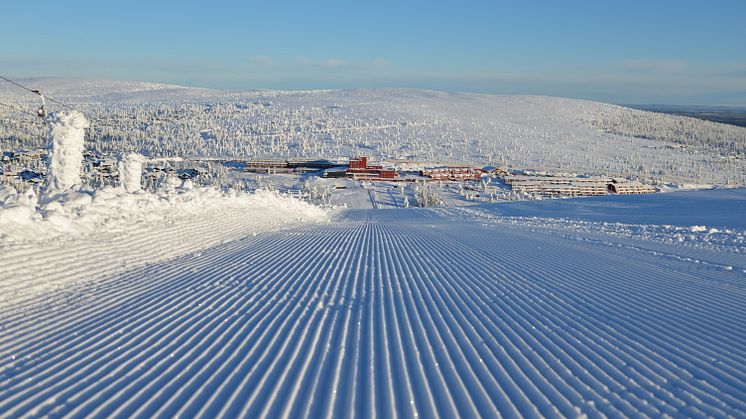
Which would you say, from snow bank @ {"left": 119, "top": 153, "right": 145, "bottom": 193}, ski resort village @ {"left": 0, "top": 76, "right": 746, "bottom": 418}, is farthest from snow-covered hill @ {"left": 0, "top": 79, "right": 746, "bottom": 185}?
ski resort village @ {"left": 0, "top": 76, "right": 746, "bottom": 418}

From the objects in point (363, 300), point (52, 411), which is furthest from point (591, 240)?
point (52, 411)

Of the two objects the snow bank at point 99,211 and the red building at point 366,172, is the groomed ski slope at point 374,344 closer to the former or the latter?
the snow bank at point 99,211

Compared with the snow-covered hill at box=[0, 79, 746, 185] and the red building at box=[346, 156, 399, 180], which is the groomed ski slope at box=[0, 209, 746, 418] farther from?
the snow-covered hill at box=[0, 79, 746, 185]

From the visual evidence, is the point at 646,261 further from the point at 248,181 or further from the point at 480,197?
the point at 248,181

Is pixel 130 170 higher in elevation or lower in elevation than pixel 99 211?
lower

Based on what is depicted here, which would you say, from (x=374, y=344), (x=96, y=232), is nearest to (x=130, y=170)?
(x=96, y=232)

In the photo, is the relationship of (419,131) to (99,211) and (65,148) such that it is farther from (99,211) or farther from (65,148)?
(99,211)
